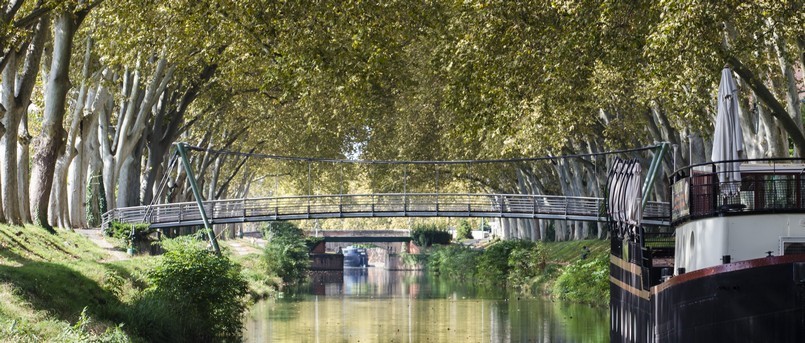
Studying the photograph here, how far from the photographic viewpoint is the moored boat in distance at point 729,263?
47.6ft

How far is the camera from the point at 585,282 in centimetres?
4122

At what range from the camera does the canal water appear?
1176 inches

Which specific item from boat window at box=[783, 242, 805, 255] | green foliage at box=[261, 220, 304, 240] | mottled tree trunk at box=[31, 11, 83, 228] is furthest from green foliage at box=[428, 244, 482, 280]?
boat window at box=[783, 242, 805, 255]

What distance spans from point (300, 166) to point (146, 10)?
41.2 metres

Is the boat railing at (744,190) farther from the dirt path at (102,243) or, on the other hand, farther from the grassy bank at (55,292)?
the dirt path at (102,243)

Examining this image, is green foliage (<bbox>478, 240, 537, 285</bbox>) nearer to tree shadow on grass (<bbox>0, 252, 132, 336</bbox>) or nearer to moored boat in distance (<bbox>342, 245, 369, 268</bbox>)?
tree shadow on grass (<bbox>0, 252, 132, 336</bbox>)

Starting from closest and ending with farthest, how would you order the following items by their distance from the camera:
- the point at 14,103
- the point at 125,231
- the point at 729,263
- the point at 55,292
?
the point at 729,263 → the point at 55,292 → the point at 14,103 → the point at 125,231

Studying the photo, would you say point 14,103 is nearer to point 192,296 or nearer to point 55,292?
point 192,296

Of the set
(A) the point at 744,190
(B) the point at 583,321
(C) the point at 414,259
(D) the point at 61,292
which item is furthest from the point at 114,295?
(C) the point at 414,259

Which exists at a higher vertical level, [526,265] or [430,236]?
[430,236]

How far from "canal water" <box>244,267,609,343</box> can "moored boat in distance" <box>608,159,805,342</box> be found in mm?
8368

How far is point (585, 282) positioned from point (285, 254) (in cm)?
2248

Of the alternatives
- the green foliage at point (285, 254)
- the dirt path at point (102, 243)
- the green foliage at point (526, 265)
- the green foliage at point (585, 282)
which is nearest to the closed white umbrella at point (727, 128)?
the green foliage at point (585, 282)

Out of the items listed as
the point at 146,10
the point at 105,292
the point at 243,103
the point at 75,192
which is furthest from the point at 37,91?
the point at 105,292
